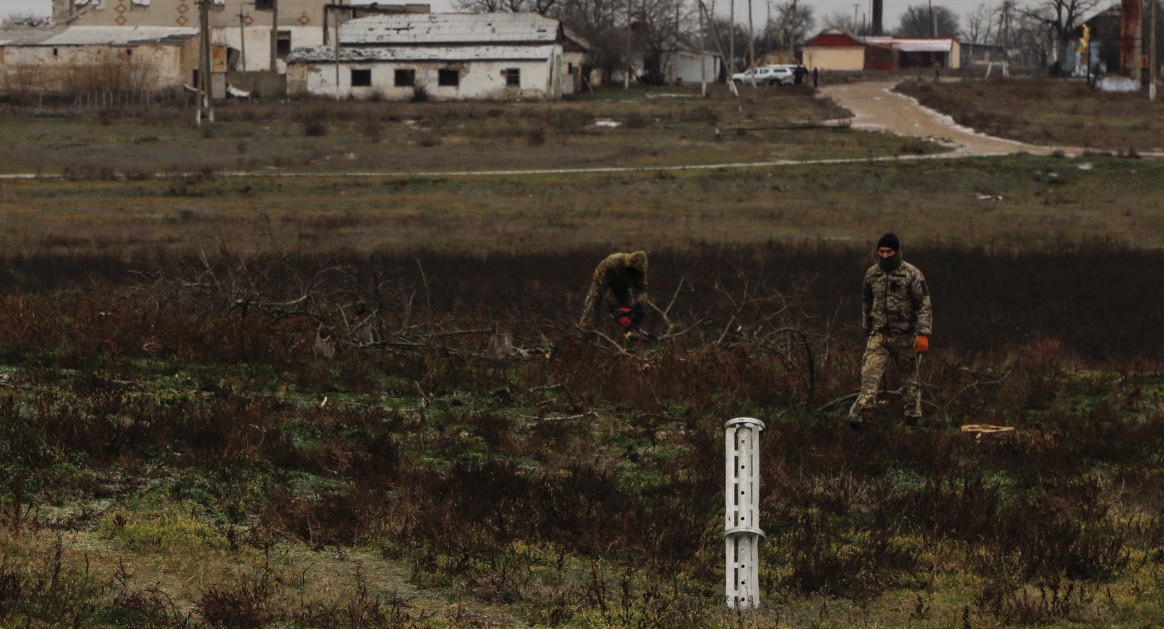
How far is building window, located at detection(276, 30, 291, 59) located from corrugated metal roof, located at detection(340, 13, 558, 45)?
12.5 meters

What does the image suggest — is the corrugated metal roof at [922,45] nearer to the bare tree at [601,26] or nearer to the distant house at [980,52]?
the distant house at [980,52]

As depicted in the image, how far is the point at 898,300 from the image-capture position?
11922 millimetres

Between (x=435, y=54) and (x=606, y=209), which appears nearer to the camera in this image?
(x=606, y=209)

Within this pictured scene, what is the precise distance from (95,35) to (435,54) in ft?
67.2

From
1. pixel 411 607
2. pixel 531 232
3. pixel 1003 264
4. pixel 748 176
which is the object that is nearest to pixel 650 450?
pixel 411 607

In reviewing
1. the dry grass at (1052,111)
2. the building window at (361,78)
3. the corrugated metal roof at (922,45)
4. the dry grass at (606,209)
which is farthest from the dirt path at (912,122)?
the corrugated metal roof at (922,45)

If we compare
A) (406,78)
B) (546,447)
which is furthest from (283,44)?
(546,447)

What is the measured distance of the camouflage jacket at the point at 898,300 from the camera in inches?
466

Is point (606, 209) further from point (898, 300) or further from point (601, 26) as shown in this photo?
point (601, 26)

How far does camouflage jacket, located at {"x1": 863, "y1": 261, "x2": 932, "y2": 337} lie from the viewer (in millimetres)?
11844

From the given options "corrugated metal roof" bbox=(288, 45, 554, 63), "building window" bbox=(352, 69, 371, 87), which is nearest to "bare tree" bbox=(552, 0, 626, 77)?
"corrugated metal roof" bbox=(288, 45, 554, 63)

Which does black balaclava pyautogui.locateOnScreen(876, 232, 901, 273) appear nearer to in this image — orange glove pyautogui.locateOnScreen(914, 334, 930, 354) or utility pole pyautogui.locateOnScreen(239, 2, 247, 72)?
orange glove pyautogui.locateOnScreen(914, 334, 930, 354)

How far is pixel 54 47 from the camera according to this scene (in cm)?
7569

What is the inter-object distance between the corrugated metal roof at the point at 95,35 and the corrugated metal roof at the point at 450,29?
31.3ft
